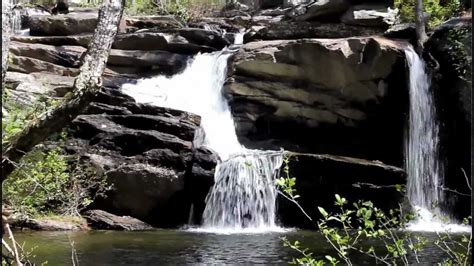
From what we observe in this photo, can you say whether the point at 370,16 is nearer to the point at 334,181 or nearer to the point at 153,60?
the point at 334,181

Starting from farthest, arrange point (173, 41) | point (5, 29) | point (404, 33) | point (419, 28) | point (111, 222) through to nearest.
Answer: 1. point (173, 41)
2. point (404, 33)
3. point (419, 28)
4. point (111, 222)
5. point (5, 29)

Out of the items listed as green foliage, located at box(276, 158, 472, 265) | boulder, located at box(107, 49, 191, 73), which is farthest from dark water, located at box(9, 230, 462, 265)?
boulder, located at box(107, 49, 191, 73)

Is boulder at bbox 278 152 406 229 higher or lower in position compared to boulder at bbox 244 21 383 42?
lower

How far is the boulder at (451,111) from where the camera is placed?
1764 centimetres

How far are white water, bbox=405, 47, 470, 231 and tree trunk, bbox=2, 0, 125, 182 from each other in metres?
14.6

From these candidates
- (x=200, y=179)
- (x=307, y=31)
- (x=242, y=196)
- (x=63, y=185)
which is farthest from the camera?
(x=307, y=31)

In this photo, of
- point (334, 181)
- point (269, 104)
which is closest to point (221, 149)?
point (269, 104)

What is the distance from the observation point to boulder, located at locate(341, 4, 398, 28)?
21.6 metres

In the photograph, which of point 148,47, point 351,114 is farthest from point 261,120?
point 148,47

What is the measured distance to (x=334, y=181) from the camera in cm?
1625

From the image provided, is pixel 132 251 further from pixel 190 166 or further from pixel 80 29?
pixel 80 29

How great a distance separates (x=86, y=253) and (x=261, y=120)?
10271 mm

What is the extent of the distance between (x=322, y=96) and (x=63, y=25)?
11712mm

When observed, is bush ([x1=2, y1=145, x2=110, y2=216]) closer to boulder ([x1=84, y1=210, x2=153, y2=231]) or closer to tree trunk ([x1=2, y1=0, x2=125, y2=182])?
boulder ([x1=84, y1=210, x2=153, y2=231])
